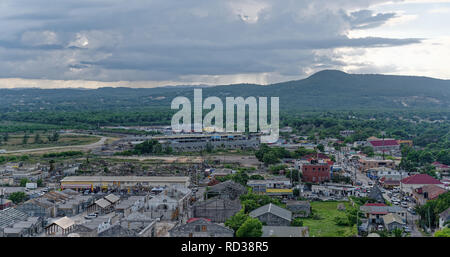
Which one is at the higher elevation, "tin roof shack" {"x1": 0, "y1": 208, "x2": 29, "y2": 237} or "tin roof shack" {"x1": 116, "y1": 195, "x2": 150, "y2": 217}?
"tin roof shack" {"x1": 0, "y1": 208, "x2": 29, "y2": 237}

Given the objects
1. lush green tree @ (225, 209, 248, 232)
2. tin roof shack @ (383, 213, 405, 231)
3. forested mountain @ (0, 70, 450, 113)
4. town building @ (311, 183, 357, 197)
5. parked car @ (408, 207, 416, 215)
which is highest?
forested mountain @ (0, 70, 450, 113)

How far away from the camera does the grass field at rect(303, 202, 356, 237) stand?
9925 millimetres

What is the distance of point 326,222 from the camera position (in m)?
11.2

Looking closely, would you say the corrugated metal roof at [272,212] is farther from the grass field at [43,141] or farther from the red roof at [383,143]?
the grass field at [43,141]

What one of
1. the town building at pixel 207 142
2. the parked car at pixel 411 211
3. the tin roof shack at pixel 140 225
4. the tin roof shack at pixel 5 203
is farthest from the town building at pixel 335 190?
the town building at pixel 207 142

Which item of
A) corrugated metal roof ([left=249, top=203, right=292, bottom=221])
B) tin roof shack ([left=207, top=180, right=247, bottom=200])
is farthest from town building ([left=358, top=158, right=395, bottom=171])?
corrugated metal roof ([left=249, top=203, right=292, bottom=221])

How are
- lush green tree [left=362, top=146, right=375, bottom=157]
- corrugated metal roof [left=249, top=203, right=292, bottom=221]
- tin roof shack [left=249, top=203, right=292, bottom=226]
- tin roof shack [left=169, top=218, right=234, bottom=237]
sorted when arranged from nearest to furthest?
1. tin roof shack [left=169, top=218, right=234, bottom=237]
2. tin roof shack [left=249, top=203, right=292, bottom=226]
3. corrugated metal roof [left=249, top=203, right=292, bottom=221]
4. lush green tree [left=362, top=146, right=375, bottom=157]

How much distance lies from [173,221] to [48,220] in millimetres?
2947

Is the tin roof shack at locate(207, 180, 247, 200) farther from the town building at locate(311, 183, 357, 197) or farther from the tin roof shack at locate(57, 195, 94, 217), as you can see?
the tin roof shack at locate(57, 195, 94, 217)

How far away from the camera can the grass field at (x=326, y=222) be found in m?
9.93

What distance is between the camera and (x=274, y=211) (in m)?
10.4

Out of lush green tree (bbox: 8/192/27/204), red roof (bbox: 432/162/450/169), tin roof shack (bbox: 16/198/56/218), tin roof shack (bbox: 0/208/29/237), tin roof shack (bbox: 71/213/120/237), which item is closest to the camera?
tin roof shack (bbox: 71/213/120/237)
